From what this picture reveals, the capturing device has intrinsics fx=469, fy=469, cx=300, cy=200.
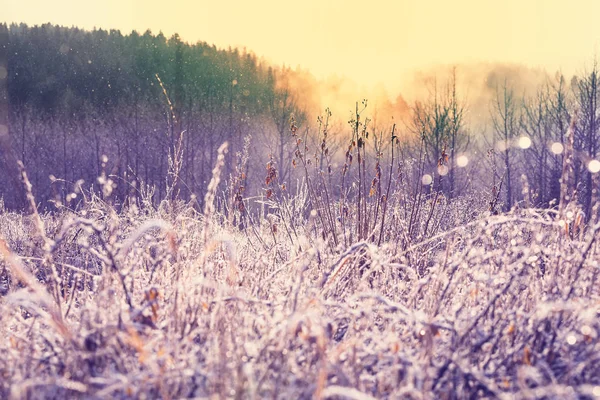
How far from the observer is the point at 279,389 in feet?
4.76

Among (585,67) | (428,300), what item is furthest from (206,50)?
(428,300)

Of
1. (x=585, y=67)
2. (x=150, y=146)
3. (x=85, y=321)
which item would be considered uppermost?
(x=585, y=67)

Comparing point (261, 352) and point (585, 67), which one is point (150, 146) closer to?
point (585, 67)

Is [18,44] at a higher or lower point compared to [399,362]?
higher

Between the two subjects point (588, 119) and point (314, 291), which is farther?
point (588, 119)

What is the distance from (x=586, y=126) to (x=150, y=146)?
20.3 metres

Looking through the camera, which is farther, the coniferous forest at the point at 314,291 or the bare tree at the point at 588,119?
the bare tree at the point at 588,119

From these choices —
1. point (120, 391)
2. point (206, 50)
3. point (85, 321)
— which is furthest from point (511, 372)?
point (206, 50)

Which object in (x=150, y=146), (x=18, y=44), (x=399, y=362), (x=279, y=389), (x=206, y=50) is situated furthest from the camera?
(x=206, y=50)

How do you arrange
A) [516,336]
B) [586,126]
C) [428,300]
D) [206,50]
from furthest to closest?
1. [206,50]
2. [586,126]
3. [428,300]
4. [516,336]

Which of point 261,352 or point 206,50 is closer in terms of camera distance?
point 261,352

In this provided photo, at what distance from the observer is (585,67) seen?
15031mm

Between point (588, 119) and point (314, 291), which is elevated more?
point (314, 291)

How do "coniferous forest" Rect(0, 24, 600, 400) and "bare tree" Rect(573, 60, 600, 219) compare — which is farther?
"bare tree" Rect(573, 60, 600, 219)
